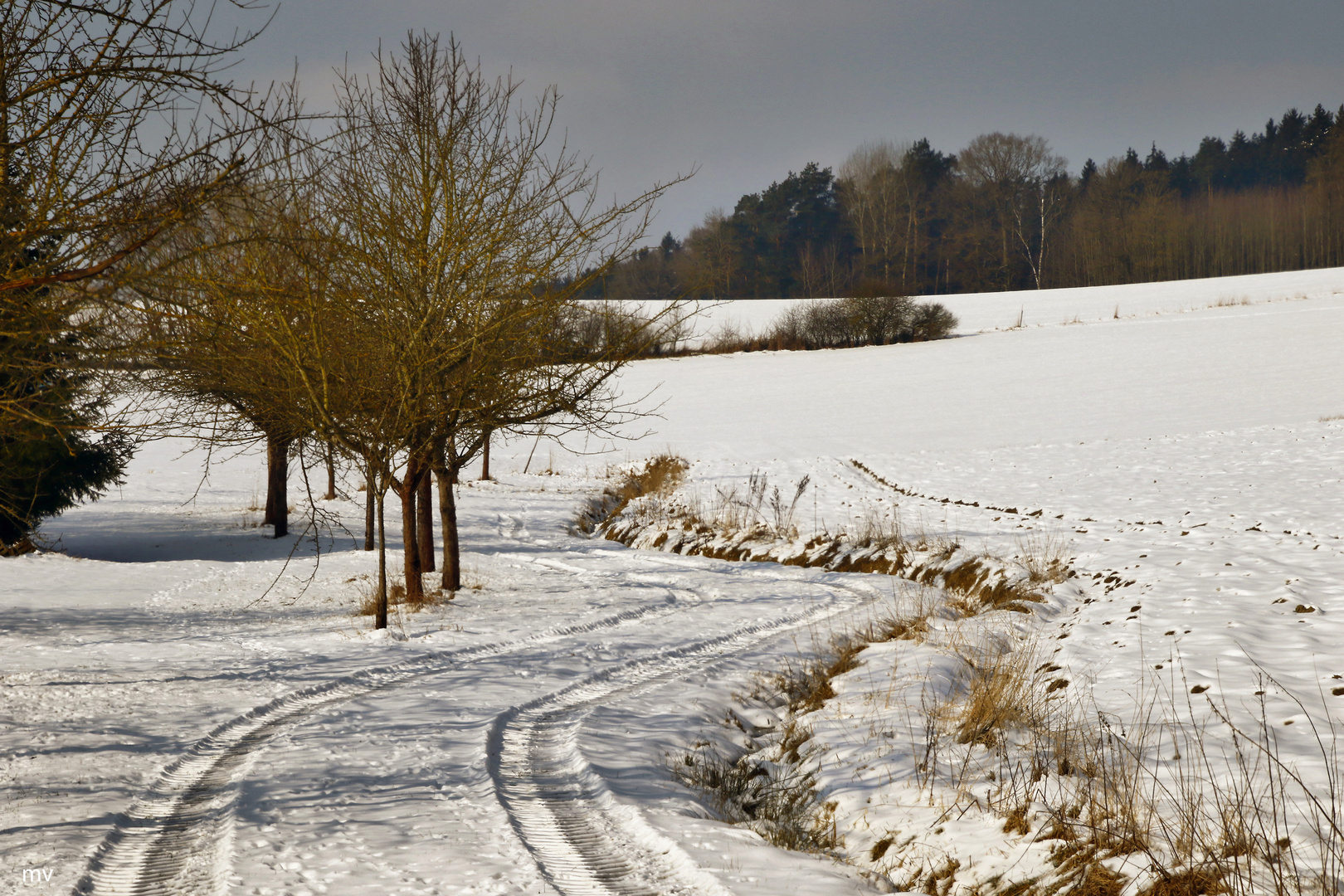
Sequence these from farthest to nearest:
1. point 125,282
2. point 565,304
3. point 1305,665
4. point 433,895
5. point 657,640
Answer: point 565,304
point 657,640
point 1305,665
point 125,282
point 433,895

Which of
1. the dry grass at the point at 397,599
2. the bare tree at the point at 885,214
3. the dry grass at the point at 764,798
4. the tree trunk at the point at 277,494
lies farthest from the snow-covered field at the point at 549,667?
the bare tree at the point at 885,214

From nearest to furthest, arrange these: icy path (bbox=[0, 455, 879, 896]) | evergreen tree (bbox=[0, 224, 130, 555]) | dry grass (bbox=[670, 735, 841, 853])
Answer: icy path (bbox=[0, 455, 879, 896]) → evergreen tree (bbox=[0, 224, 130, 555]) → dry grass (bbox=[670, 735, 841, 853])

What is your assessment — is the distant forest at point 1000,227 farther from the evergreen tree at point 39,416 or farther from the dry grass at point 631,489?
the evergreen tree at point 39,416

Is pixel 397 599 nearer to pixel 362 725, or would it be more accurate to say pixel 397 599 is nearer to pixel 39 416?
pixel 362 725

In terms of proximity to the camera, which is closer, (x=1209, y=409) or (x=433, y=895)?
(x=433, y=895)

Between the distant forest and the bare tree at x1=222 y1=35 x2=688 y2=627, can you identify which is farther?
the distant forest

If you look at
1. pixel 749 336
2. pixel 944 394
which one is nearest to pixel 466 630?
pixel 944 394

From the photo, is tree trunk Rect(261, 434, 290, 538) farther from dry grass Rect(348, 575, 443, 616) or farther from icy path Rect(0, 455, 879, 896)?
dry grass Rect(348, 575, 443, 616)

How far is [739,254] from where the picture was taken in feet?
211

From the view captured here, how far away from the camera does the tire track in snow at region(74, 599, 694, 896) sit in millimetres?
4105

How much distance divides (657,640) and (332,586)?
281 inches

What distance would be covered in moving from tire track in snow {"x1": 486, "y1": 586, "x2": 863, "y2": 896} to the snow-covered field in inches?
0.9

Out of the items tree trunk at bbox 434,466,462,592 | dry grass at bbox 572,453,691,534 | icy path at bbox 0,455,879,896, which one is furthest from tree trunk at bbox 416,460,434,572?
dry grass at bbox 572,453,691,534

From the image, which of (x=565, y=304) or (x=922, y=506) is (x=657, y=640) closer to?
(x=565, y=304)
